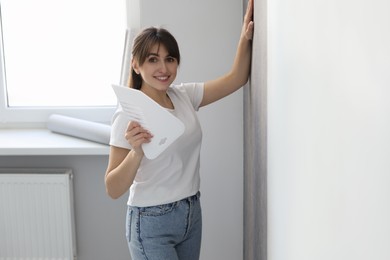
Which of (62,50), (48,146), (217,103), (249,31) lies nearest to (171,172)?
(249,31)

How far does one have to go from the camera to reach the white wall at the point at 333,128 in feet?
1.43

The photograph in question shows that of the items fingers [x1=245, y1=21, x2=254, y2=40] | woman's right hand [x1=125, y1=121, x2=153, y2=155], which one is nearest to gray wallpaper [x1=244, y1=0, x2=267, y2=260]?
fingers [x1=245, y1=21, x2=254, y2=40]

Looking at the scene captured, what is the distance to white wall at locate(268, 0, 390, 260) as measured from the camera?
43cm

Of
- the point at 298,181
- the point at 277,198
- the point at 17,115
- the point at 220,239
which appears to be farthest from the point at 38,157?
the point at 298,181

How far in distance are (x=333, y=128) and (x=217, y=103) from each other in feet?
5.51

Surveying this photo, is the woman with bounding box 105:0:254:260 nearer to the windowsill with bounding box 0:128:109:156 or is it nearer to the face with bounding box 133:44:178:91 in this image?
the face with bounding box 133:44:178:91

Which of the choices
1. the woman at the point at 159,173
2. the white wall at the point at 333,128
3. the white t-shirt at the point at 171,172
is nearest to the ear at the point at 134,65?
the woman at the point at 159,173

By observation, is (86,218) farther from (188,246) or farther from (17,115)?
(188,246)

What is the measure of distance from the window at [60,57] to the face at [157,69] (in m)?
1.05

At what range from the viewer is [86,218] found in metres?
2.57

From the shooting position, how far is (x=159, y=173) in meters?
1.56

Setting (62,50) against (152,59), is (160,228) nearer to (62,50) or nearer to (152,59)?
(152,59)

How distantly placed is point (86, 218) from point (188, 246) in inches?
41.2

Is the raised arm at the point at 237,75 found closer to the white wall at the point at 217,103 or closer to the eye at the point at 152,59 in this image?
the eye at the point at 152,59
